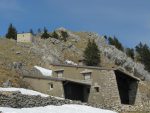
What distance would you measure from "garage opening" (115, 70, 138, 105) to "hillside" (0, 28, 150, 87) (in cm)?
1603

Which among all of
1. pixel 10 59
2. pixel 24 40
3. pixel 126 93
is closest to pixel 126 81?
pixel 126 93

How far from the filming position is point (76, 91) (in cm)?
6344

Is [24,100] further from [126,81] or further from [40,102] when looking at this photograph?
[126,81]

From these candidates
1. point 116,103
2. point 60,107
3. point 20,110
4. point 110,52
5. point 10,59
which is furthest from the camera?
point 110,52

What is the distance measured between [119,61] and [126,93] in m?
46.6

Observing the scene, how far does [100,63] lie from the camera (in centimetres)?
11019

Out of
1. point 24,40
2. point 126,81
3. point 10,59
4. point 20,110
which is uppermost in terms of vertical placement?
point 24,40

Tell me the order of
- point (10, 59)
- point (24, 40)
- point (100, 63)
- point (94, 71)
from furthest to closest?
point (100, 63) < point (24, 40) < point (10, 59) < point (94, 71)

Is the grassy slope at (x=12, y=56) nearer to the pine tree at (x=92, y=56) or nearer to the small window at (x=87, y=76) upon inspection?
the small window at (x=87, y=76)

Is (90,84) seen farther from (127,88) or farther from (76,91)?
(127,88)

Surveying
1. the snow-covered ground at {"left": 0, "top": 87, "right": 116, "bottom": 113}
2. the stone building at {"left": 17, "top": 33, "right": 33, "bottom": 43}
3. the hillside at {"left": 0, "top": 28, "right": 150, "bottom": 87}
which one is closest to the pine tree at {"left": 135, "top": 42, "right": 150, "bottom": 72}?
the hillside at {"left": 0, "top": 28, "right": 150, "bottom": 87}

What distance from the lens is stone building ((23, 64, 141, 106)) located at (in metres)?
60.1

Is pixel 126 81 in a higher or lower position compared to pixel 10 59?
lower

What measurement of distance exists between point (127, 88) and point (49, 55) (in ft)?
100
